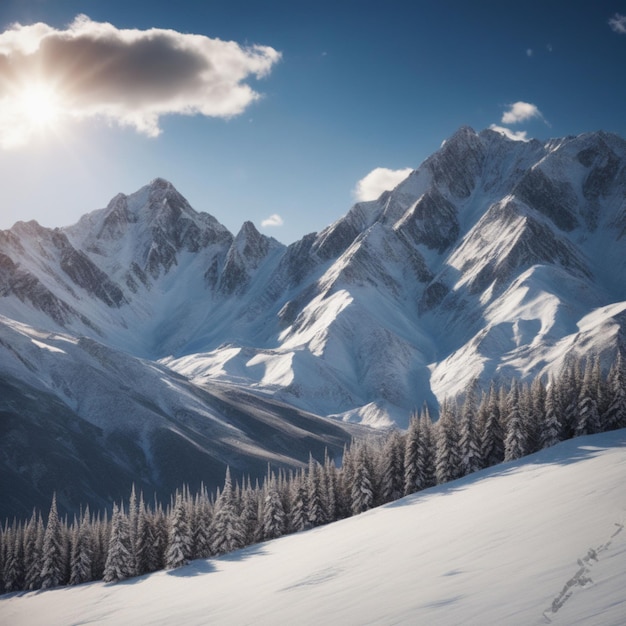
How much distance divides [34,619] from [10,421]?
12653 cm

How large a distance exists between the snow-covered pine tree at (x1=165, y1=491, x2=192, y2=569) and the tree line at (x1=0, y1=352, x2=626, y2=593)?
0.36 feet

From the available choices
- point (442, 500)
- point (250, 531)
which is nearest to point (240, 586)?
point (442, 500)

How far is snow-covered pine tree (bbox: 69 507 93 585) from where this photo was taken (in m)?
79.5

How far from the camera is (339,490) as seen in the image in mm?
82938

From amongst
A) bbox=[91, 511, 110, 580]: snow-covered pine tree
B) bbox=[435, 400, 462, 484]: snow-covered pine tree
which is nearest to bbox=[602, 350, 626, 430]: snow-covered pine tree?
bbox=[435, 400, 462, 484]: snow-covered pine tree

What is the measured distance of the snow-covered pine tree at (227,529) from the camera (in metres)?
73.5

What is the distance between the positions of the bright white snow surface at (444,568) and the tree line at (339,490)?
8.17m

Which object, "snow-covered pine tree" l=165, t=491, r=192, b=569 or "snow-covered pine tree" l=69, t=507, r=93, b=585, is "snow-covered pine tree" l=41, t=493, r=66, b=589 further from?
"snow-covered pine tree" l=165, t=491, r=192, b=569

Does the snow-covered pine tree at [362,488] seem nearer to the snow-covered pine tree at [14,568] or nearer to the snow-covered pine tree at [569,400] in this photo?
the snow-covered pine tree at [569,400]

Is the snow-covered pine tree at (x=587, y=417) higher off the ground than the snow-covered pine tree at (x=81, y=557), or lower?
higher

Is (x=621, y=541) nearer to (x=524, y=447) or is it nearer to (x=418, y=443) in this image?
(x=524, y=447)

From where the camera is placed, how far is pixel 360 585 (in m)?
A: 30.7

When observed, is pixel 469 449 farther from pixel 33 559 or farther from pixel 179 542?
pixel 33 559

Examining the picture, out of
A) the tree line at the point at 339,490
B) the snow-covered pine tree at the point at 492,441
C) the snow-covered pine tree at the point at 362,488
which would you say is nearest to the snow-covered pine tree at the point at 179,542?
the tree line at the point at 339,490
